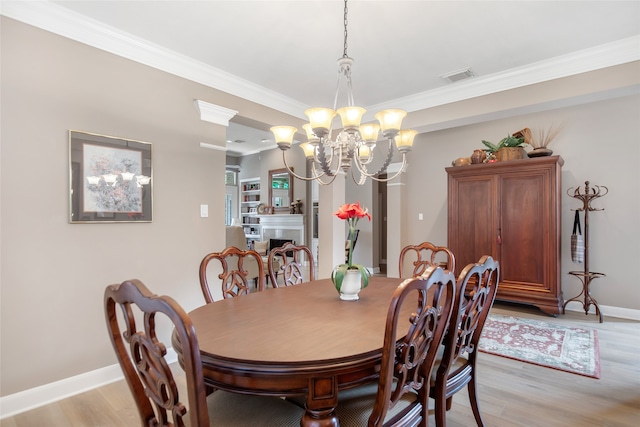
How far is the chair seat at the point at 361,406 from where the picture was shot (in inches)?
45.6

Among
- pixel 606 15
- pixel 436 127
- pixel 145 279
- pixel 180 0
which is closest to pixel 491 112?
pixel 436 127

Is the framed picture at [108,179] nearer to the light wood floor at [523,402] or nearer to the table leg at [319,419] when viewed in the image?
the light wood floor at [523,402]

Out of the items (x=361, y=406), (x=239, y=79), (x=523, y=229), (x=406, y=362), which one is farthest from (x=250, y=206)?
(x=406, y=362)

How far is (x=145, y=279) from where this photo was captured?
104 inches

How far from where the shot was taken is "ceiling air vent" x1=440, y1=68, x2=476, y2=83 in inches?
123

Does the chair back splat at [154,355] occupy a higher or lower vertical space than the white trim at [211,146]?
lower

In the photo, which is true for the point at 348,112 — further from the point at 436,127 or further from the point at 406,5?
the point at 436,127

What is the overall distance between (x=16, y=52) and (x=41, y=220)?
1054 mm

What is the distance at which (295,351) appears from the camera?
1.09 meters

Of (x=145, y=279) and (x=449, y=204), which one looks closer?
(x=145, y=279)

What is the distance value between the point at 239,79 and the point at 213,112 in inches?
18.5

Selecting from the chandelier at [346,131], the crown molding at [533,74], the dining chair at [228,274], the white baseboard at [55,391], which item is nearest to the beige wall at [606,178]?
the crown molding at [533,74]

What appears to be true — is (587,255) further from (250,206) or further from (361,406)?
(250,206)

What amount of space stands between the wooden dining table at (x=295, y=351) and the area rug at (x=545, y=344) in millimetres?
1885
